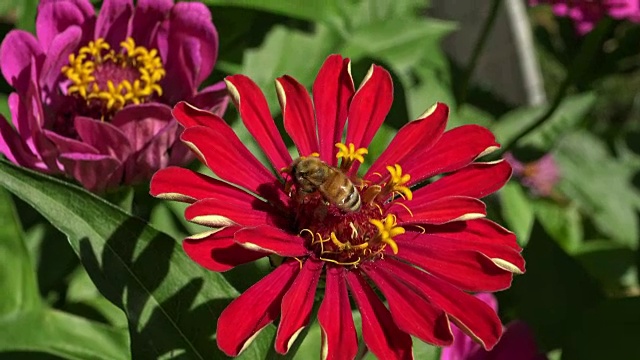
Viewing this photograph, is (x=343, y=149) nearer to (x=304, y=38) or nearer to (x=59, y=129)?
(x=59, y=129)

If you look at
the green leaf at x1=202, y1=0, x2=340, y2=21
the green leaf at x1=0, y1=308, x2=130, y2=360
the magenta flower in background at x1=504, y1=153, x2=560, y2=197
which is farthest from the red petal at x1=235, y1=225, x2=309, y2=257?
the magenta flower in background at x1=504, y1=153, x2=560, y2=197

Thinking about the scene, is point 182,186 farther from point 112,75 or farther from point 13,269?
point 13,269

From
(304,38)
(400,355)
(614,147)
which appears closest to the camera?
(400,355)

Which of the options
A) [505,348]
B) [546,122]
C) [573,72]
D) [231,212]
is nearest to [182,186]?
[231,212]

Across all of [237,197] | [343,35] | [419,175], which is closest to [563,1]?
[343,35]

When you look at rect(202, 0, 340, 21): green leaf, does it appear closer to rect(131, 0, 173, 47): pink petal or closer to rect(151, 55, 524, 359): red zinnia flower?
rect(131, 0, 173, 47): pink petal
